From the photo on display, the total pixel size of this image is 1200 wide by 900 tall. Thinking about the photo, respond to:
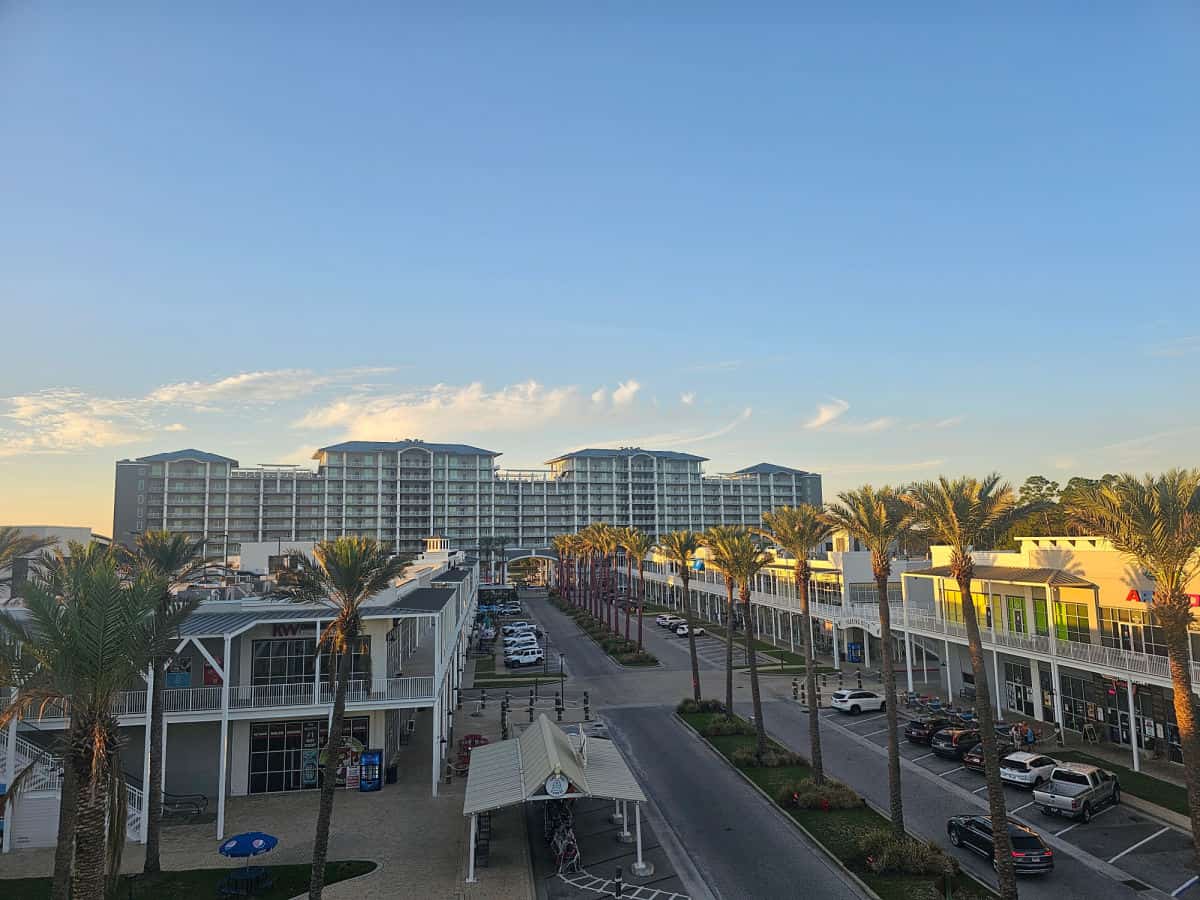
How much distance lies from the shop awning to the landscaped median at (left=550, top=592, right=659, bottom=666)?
2986 centimetres

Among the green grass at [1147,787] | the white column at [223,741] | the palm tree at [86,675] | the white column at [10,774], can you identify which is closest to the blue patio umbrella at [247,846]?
the white column at [223,741]

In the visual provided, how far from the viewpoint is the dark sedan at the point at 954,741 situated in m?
29.5

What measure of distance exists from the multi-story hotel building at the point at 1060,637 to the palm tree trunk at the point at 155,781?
2449 centimetres

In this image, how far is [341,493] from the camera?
14850 centimetres

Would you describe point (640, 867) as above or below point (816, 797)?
below

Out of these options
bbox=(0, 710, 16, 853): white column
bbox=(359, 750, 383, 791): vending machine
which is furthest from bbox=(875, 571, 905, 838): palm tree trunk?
bbox=(0, 710, 16, 853): white column

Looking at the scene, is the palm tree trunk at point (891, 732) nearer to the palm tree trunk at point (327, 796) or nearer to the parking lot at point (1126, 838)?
the parking lot at point (1126, 838)

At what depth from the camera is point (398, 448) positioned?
15250 centimetres

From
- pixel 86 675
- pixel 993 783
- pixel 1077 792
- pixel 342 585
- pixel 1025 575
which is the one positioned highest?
pixel 342 585

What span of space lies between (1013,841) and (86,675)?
21.7 m

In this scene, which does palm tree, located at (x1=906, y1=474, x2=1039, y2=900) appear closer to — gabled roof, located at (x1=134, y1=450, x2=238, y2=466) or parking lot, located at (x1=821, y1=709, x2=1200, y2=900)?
parking lot, located at (x1=821, y1=709, x2=1200, y2=900)

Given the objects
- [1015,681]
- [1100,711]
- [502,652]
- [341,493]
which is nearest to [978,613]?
[1015,681]

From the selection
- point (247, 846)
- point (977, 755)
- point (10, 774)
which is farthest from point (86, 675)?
point (977, 755)

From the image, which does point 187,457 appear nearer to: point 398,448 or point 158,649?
point 398,448
